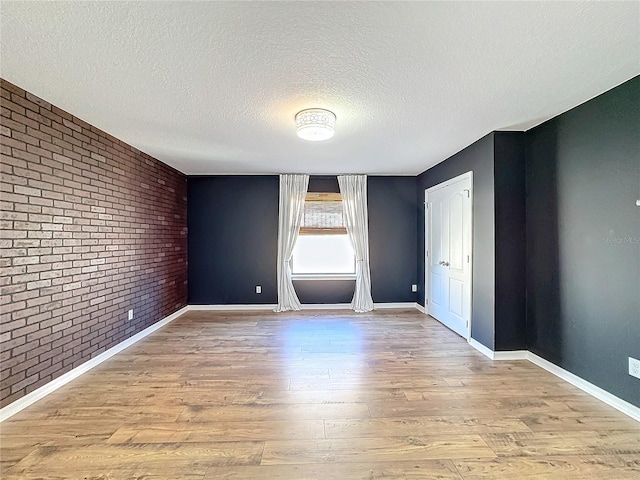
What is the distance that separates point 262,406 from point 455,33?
276cm

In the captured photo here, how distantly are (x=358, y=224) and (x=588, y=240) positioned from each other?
331 cm

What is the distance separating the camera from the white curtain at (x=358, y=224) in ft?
17.8

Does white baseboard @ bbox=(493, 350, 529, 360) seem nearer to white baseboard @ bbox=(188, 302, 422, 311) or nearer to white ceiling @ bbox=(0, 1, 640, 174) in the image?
white baseboard @ bbox=(188, 302, 422, 311)

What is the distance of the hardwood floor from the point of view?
172cm

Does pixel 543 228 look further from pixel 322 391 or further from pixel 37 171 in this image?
pixel 37 171

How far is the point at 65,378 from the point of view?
2695 millimetres

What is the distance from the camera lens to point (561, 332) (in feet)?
9.32

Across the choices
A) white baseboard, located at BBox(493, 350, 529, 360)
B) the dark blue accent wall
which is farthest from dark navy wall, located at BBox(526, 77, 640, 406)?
the dark blue accent wall

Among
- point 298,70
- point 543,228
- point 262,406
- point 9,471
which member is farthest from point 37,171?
point 543,228

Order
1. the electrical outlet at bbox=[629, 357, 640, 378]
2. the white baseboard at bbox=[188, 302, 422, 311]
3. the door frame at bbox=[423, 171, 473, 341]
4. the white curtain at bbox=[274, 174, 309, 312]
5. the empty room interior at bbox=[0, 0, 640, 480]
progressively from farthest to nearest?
the white baseboard at bbox=[188, 302, 422, 311] → the white curtain at bbox=[274, 174, 309, 312] → the door frame at bbox=[423, 171, 473, 341] → the electrical outlet at bbox=[629, 357, 640, 378] → the empty room interior at bbox=[0, 0, 640, 480]

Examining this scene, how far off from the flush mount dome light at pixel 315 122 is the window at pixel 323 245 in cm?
287

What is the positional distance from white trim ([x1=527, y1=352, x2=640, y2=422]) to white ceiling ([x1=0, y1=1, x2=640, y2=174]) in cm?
235

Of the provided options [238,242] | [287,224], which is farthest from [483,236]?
[238,242]

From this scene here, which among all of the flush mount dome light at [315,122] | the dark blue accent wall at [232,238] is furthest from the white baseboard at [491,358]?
the flush mount dome light at [315,122]
